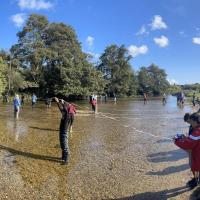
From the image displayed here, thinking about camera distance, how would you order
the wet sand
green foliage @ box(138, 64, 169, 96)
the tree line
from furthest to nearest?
green foliage @ box(138, 64, 169, 96) → the tree line → the wet sand

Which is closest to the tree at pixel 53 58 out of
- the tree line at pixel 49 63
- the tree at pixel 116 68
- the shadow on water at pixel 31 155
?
the tree line at pixel 49 63

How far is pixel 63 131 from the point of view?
10.3 m

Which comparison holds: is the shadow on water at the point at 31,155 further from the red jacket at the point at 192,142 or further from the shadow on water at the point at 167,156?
the red jacket at the point at 192,142

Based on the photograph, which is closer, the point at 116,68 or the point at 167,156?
the point at 167,156

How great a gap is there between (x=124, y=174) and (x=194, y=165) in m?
2.72

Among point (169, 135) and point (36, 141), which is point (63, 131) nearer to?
point (36, 141)

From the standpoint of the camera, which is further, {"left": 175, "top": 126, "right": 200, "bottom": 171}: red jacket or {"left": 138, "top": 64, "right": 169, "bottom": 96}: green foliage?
{"left": 138, "top": 64, "right": 169, "bottom": 96}: green foliage

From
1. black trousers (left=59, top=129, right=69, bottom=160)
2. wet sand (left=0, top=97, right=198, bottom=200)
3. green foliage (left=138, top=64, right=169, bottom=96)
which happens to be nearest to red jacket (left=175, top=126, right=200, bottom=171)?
wet sand (left=0, top=97, right=198, bottom=200)

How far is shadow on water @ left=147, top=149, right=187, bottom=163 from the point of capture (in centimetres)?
1067

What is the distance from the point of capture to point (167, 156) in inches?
443

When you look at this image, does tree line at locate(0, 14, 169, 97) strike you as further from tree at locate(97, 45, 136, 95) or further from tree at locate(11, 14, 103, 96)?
tree at locate(97, 45, 136, 95)

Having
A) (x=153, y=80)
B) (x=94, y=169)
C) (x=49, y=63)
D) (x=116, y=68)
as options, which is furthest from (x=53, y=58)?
(x=153, y=80)

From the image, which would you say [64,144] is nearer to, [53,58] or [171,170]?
[171,170]

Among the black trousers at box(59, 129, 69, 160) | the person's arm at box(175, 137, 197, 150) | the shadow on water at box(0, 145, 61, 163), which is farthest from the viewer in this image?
the shadow on water at box(0, 145, 61, 163)
